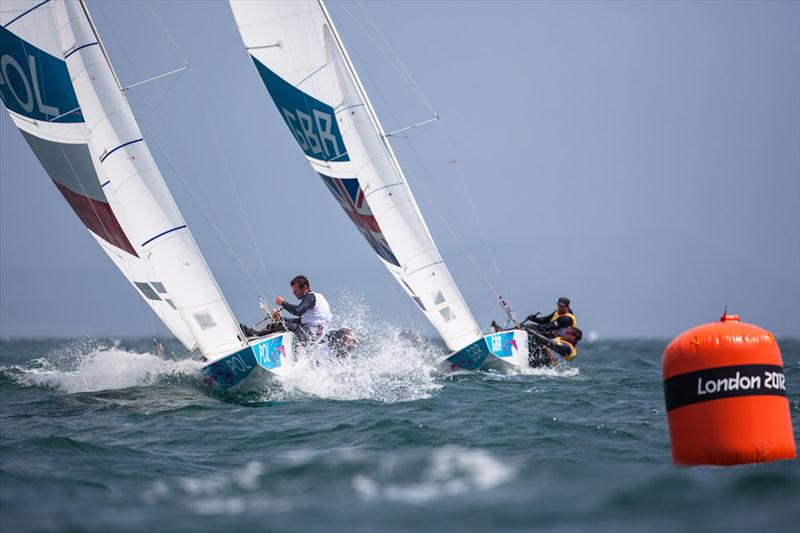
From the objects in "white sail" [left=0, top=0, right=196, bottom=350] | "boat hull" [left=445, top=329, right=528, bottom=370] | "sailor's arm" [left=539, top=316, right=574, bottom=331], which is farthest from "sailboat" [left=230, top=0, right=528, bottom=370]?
"white sail" [left=0, top=0, right=196, bottom=350]

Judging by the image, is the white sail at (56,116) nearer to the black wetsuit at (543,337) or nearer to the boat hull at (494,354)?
the boat hull at (494,354)

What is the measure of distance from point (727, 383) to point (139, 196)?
7.83 meters

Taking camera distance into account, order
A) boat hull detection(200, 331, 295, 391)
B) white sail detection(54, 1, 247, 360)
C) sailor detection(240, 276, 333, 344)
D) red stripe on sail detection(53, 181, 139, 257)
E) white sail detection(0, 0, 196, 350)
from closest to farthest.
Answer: boat hull detection(200, 331, 295, 391) < white sail detection(54, 1, 247, 360) < white sail detection(0, 0, 196, 350) < red stripe on sail detection(53, 181, 139, 257) < sailor detection(240, 276, 333, 344)

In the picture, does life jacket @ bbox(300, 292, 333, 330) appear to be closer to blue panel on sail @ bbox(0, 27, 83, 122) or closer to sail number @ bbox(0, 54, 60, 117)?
blue panel on sail @ bbox(0, 27, 83, 122)

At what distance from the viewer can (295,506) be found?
5004 millimetres

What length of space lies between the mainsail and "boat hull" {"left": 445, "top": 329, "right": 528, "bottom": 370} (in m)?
4.57

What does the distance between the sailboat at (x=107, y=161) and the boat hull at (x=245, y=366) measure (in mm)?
39

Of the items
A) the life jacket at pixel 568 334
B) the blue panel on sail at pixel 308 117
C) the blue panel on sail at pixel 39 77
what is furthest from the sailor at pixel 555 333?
the blue panel on sail at pixel 39 77

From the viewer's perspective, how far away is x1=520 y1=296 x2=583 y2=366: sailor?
51.8ft

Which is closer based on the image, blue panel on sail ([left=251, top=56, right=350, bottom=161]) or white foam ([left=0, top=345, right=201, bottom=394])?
white foam ([left=0, top=345, right=201, bottom=394])

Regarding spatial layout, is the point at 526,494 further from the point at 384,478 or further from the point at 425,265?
the point at 425,265

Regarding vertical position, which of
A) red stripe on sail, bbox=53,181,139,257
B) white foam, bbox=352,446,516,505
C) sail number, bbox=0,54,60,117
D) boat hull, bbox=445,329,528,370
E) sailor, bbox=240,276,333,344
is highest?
sail number, bbox=0,54,60,117

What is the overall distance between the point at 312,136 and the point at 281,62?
53.1 inches

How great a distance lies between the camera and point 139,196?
38.1ft
